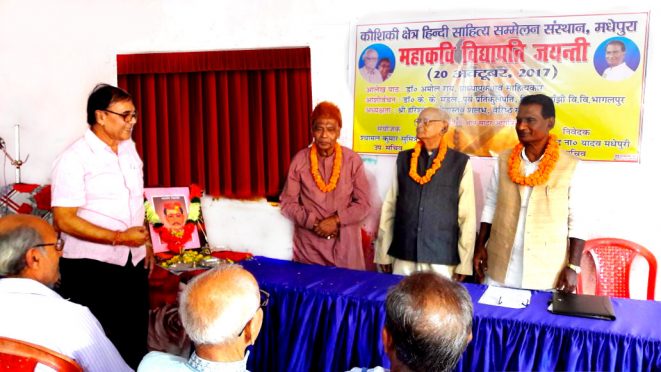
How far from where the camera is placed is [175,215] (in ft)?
12.9

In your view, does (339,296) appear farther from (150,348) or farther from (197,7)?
(197,7)

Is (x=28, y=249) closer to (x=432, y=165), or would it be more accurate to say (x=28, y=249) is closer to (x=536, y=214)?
(x=432, y=165)

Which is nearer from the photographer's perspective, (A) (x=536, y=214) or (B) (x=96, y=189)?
(B) (x=96, y=189)

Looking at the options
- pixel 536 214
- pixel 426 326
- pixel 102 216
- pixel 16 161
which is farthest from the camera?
pixel 16 161

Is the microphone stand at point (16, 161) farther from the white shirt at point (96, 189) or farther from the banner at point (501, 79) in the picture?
the banner at point (501, 79)

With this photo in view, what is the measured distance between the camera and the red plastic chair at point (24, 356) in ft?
4.89

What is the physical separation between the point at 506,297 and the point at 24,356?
1.95 metres

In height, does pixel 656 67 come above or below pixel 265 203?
above

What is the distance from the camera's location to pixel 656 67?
3.29 meters

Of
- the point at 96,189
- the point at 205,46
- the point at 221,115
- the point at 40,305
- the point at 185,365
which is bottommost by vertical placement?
the point at 185,365

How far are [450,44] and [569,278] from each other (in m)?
1.73

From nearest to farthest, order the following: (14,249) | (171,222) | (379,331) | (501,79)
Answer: (14,249) < (379,331) < (501,79) < (171,222)

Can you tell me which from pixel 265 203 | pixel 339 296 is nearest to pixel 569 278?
pixel 339 296

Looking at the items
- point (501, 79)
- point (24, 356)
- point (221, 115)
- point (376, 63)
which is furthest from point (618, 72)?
point (24, 356)
